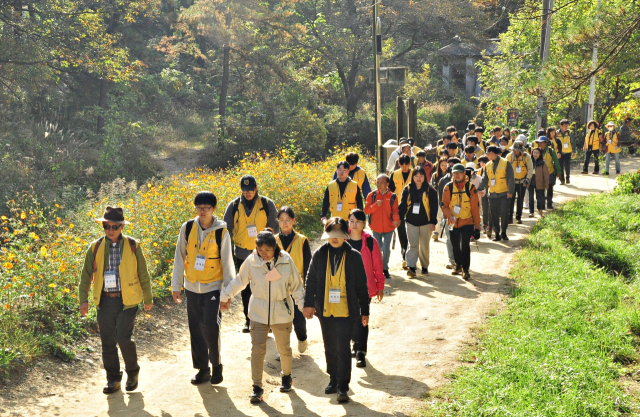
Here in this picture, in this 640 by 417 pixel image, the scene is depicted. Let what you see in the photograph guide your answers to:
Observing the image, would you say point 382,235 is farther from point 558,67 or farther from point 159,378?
point 159,378

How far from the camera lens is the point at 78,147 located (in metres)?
26.9

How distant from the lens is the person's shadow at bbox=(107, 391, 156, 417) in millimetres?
6188

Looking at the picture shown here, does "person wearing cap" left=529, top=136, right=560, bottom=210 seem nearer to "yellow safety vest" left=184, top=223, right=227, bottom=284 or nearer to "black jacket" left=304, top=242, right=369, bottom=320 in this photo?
"black jacket" left=304, top=242, right=369, bottom=320

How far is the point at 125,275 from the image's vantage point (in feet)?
21.3

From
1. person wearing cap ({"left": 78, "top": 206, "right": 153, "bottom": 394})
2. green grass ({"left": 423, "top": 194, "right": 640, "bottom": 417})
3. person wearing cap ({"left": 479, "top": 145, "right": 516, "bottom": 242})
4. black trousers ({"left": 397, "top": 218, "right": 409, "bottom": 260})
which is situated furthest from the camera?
person wearing cap ({"left": 479, "top": 145, "right": 516, "bottom": 242})

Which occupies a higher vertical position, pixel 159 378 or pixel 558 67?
pixel 558 67

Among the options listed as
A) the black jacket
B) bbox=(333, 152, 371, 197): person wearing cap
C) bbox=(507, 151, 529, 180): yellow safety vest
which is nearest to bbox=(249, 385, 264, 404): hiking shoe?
the black jacket

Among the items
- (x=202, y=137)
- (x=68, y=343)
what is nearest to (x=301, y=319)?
(x=68, y=343)

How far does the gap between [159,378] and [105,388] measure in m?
0.65

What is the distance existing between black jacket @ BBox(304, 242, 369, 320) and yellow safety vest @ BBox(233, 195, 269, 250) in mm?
1942

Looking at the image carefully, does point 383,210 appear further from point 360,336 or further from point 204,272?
point 204,272

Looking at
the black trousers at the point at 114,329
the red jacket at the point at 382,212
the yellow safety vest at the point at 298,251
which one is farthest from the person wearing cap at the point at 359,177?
the black trousers at the point at 114,329

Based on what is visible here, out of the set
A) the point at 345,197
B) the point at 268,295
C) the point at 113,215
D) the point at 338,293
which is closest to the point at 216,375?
the point at 268,295

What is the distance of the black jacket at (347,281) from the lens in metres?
6.25
